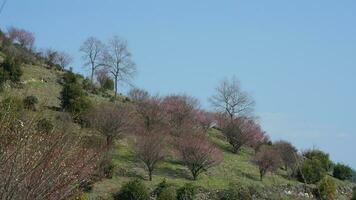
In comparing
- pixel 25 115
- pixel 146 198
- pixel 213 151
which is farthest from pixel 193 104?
pixel 25 115

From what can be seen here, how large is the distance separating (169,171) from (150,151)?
8.90 feet

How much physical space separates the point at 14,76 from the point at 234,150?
59.5 feet

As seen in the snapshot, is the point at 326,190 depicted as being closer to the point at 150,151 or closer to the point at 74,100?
the point at 150,151

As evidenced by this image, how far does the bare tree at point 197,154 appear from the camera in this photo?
130ft

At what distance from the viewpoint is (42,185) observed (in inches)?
334

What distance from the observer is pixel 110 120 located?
127ft

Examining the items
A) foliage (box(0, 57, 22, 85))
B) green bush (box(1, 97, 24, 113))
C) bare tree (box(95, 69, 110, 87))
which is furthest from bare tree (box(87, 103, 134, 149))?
green bush (box(1, 97, 24, 113))

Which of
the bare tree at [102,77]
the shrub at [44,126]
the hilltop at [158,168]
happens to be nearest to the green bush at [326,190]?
the hilltop at [158,168]

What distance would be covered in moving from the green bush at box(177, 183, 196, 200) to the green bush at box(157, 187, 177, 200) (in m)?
0.30

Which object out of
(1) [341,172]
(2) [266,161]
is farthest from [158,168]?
(1) [341,172]

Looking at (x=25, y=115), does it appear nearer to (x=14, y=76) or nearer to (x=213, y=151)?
(x=213, y=151)

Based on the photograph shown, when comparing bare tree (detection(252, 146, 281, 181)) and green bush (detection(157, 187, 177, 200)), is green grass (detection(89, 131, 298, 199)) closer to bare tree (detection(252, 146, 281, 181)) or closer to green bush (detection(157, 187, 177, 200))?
bare tree (detection(252, 146, 281, 181))

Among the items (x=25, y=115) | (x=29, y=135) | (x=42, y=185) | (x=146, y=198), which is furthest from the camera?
(x=146, y=198)

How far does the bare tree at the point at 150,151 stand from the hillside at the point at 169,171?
66 cm
